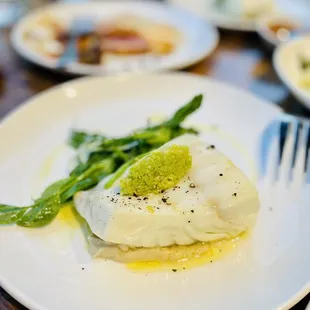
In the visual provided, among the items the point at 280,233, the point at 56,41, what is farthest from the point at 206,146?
the point at 56,41

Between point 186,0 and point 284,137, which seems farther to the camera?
point 186,0

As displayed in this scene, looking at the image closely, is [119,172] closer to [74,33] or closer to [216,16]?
[74,33]

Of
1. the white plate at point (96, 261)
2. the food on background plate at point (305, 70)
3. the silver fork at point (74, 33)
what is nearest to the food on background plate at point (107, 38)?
the silver fork at point (74, 33)

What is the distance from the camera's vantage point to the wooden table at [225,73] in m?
2.71

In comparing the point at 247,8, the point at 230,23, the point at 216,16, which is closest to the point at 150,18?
the point at 216,16

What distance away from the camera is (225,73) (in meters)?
3.09

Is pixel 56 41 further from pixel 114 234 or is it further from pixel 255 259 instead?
pixel 255 259

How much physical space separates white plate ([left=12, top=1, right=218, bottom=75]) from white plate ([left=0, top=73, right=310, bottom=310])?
55 centimetres

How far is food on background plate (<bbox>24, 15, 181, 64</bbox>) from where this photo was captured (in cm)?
302

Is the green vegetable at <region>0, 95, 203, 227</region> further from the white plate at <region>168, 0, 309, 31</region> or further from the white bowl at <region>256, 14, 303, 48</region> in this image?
the white plate at <region>168, 0, 309, 31</region>

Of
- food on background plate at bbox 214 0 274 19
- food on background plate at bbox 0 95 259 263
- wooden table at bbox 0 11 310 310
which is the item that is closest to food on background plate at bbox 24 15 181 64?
wooden table at bbox 0 11 310 310

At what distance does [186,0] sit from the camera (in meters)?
3.93

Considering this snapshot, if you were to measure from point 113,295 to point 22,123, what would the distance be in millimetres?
1098

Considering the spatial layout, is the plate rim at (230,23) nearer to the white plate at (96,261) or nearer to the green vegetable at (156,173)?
the white plate at (96,261)
